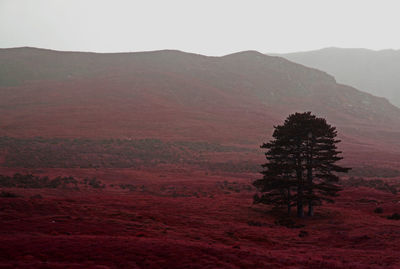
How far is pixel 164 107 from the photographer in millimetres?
114938

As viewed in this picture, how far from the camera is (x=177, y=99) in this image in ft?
416

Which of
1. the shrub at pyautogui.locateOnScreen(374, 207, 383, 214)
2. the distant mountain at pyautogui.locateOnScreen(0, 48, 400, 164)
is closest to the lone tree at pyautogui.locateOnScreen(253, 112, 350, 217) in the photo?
the shrub at pyautogui.locateOnScreen(374, 207, 383, 214)

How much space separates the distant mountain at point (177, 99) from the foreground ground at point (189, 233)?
172 ft

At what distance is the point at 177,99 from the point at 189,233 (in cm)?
10824

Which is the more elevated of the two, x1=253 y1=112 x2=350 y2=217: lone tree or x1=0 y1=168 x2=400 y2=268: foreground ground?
x1=253 y1=112 x2=350 y2=217: lone tree

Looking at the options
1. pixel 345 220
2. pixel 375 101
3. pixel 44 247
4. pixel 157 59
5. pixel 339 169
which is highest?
pixel 157 59

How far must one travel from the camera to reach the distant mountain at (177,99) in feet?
304

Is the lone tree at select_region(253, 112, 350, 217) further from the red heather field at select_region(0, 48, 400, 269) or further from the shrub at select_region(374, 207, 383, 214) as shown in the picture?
the shrub at select_region(374, 207, 383, 214)

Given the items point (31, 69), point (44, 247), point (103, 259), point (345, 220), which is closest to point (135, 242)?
point (103, 259)

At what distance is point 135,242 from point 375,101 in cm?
17017

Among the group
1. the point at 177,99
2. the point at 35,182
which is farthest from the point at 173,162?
the point at 177,99

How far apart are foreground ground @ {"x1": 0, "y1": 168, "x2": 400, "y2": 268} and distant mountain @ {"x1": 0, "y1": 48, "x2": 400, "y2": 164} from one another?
172ft

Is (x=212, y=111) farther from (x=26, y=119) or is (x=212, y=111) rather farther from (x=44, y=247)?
(x=44, y=247)

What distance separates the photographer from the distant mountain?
92.7 metres
